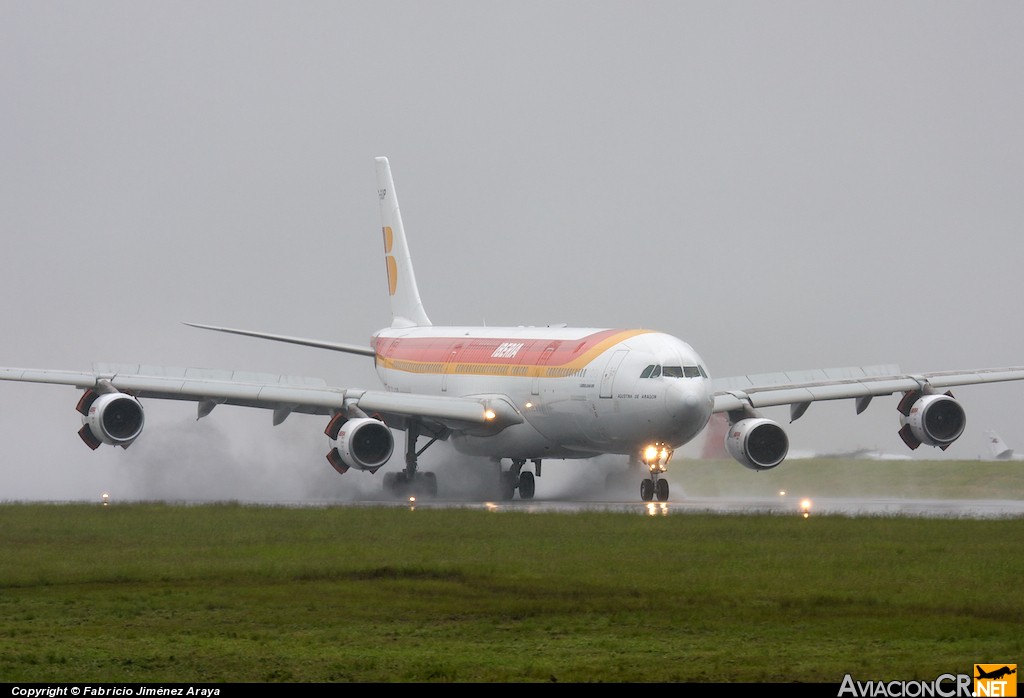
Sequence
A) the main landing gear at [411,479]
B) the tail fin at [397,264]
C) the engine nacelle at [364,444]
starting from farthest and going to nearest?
the tail fin at [397,264] → the main landing gear at [411,479] → the engine nacelle at [364,444]

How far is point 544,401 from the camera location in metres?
46.4

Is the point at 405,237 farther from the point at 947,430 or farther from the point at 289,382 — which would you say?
the point at 947,430

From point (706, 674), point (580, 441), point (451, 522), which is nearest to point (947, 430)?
point (580, 441)

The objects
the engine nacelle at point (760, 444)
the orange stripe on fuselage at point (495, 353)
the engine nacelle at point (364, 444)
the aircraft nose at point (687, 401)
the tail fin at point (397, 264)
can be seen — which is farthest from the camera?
the tail fin at point (397, 264)

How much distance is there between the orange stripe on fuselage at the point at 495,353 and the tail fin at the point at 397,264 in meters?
3.36

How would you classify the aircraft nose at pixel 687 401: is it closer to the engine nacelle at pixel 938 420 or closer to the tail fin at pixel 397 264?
the engine nacelle at pixel 938 420

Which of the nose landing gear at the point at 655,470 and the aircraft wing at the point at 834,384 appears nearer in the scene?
the nose landing gear at the point at 655,470

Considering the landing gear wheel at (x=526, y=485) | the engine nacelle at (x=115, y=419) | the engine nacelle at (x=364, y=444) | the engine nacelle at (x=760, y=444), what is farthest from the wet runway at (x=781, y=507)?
the engine nacelle at (x=115, y=419)

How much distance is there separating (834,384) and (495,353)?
32.5 ft

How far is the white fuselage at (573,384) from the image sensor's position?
42.4 meters

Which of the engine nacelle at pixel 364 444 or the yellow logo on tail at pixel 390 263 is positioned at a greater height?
the yellow logo on tail at pixel 390 263

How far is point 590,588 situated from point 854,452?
3908 centimetres

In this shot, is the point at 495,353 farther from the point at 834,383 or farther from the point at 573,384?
the point at 834,383

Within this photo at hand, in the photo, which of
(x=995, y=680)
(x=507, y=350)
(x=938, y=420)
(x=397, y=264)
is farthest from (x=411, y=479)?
(x=995, y=680)
